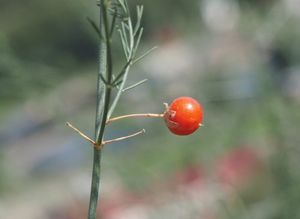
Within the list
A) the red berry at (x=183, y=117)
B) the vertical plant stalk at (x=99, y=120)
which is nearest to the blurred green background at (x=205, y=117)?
the red berry at (x=183, y=117)

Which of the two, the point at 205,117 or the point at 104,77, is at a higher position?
the point at 205,117

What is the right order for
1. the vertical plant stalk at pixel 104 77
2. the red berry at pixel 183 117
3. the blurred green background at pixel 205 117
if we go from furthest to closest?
1. the blurred green background at pixel 205 117
2. the red berry at pixel 183 117
3. the vertical plant stalk at pixel 104 77

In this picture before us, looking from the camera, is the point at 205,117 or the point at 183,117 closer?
the point at 183,117

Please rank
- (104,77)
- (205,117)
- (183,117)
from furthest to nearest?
1. (205,117)
2. (183,117)
3. (104,77)

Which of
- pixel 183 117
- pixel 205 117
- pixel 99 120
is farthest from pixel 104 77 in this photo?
pixel 205 117

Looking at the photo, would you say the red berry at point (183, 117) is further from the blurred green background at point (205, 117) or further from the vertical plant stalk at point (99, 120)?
the blurred green background at point (205, 117)

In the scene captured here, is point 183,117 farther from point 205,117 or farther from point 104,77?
point 205,117

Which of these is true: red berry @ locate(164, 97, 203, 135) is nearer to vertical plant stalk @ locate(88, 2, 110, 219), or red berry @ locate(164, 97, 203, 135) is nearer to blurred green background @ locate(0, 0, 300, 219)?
vertical plant stalk @ locate(88, 2, 110, 219)

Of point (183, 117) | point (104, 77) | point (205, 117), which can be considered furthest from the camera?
point (205, 117)
